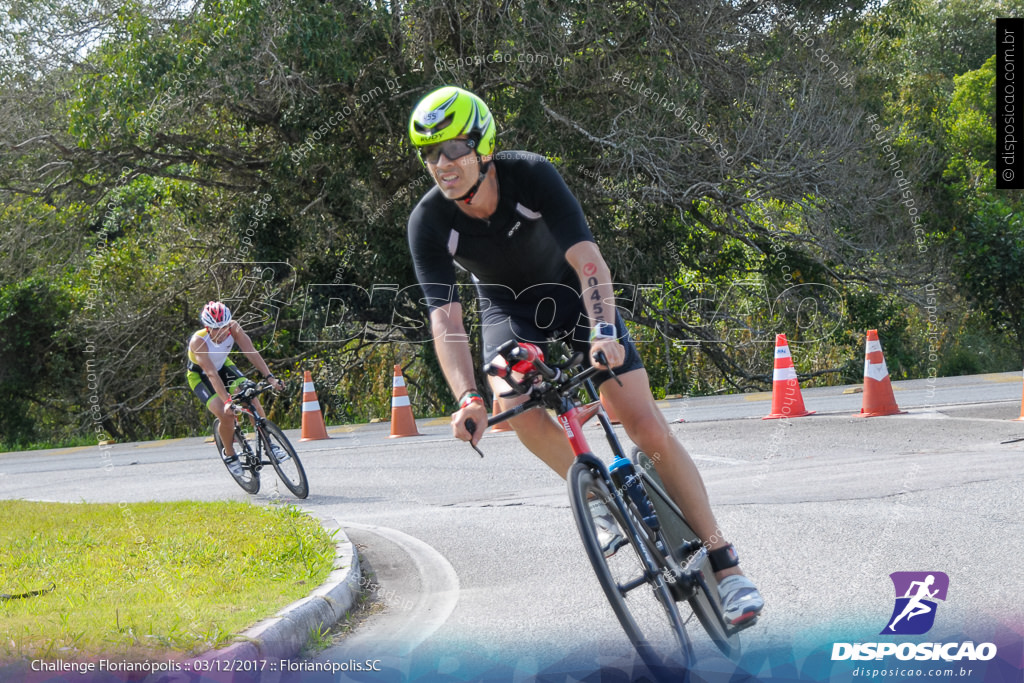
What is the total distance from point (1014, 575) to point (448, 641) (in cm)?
275

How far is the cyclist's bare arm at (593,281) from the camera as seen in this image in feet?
14.0

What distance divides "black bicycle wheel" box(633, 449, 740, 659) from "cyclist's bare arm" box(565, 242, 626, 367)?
617 mm

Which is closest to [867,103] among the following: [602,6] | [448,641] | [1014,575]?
[602,6]

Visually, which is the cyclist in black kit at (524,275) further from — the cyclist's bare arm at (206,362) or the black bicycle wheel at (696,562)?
the cyclist's bare arm at (206,362)

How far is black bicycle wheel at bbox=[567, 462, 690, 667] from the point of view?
12.1 ft

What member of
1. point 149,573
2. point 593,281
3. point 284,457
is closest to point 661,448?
point 593,281

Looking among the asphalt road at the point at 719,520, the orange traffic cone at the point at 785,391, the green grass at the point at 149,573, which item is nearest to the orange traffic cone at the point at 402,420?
the asphalt road at the point at 719,520

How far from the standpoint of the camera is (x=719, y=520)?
715cm

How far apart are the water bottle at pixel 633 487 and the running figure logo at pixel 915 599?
1162 millimetres

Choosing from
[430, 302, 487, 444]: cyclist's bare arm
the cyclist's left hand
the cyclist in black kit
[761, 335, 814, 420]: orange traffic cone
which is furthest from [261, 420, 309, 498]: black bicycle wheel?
the cyclist's left hand

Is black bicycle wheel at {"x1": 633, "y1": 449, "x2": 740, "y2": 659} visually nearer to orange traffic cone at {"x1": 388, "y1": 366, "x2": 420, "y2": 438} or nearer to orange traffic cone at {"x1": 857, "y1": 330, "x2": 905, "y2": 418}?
orange traffic cone at {"x1": 857, "y1": 330, "x2": 905, "y2": 418}

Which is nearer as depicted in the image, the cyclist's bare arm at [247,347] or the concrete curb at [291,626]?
the concrete curb at [291,626]

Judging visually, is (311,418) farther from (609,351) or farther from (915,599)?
(609,351)

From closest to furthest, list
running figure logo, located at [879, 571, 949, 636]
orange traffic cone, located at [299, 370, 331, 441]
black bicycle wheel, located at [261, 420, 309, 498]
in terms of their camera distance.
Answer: running figure logo, located at [879, 571, 949, 636], black bicycle wheel, located at [261, 420, 309, 498], orange traffic cone, located at [299, 370, 331, 441]
